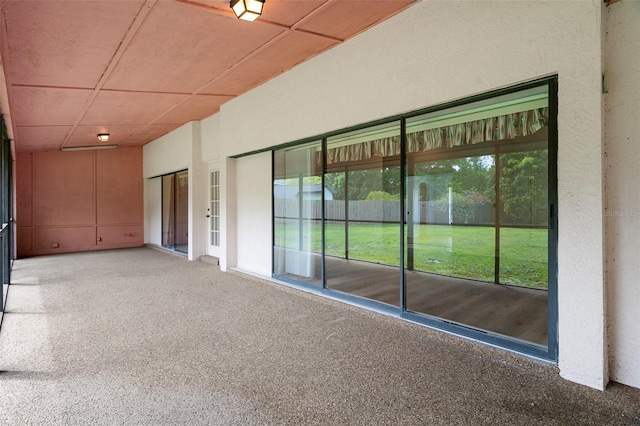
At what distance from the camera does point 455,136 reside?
13.5 ft

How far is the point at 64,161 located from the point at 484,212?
32.3ft

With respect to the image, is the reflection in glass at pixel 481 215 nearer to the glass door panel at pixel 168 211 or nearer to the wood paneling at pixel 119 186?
the glass door panel at pixel 168 211

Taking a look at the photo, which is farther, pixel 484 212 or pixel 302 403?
pixel 484 212

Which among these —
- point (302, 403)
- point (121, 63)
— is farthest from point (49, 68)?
point (302, 403)

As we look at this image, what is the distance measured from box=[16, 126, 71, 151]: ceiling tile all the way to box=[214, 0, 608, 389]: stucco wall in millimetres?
5879

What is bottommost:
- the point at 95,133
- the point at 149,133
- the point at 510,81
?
the point at 510,81

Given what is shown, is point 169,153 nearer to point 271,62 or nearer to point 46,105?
point 46,105

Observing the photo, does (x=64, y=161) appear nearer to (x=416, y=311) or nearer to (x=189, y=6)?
(x=189, y=6)

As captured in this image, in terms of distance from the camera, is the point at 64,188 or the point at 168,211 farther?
the point at 64,188

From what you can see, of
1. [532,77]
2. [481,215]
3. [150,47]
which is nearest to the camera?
[532,77]

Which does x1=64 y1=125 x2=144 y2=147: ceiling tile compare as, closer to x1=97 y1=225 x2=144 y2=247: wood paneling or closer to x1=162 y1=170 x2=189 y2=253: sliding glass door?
x1=162 y1=170 x2=189 y2=253: sliding glass door

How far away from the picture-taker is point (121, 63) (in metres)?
4.00

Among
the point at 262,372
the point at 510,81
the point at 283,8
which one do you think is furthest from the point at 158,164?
the point at 510,81

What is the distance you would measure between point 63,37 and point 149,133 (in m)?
5.21
